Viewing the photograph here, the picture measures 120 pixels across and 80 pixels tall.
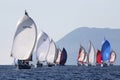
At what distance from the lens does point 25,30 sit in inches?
5364

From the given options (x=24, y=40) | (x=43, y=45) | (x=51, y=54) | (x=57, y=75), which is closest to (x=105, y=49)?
(x=51, y=54)

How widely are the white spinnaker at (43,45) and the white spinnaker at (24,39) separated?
36641 millimetres

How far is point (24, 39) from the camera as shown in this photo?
13675cm

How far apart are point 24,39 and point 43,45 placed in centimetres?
3919

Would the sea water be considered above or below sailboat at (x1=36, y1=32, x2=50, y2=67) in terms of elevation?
below

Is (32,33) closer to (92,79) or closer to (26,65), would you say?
(26,65)

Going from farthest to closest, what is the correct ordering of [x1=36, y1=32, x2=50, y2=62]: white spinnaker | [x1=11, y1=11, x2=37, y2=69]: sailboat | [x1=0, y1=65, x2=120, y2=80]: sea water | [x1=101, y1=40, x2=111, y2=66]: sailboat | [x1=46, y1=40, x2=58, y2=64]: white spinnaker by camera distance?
[x1=46, y1=40, x2=58, y2=64]: white spinnaker < [x1=101, y1=40, x2=111, y2=66]: sailboat < [x1=36, y1=32, x2=50, y2=62]: white spinnaker < [x1=11, y1=11, x2=37, y2=69]: sailboat < [x1=0, y1=65, x2=120, y2=80]: sea water

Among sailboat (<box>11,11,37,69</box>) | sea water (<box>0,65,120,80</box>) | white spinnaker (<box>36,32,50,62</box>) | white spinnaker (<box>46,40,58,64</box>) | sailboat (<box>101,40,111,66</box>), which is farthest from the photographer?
white spinnaker (<box>46,40,58,64</box>)

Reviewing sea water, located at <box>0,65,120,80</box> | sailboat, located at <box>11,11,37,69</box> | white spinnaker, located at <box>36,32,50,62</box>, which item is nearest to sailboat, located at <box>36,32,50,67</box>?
white spinnaker, located at <box>36,32,50,62</box>

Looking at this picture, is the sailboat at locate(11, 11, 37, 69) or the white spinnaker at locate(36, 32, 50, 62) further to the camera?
the white spinnaker at locate(36, 32, 50, 62)

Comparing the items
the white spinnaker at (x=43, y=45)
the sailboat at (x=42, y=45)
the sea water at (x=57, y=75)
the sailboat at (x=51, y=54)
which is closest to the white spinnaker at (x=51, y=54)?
the sailboat at (x=51, y=54)

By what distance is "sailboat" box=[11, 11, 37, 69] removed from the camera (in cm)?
13625

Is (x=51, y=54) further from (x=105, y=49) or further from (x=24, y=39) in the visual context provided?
(x=24, y=39)

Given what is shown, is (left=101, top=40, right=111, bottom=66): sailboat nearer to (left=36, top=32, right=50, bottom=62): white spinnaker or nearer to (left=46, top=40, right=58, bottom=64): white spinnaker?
(left=46, top=40, right=58, bottom=64): white spinnaker
